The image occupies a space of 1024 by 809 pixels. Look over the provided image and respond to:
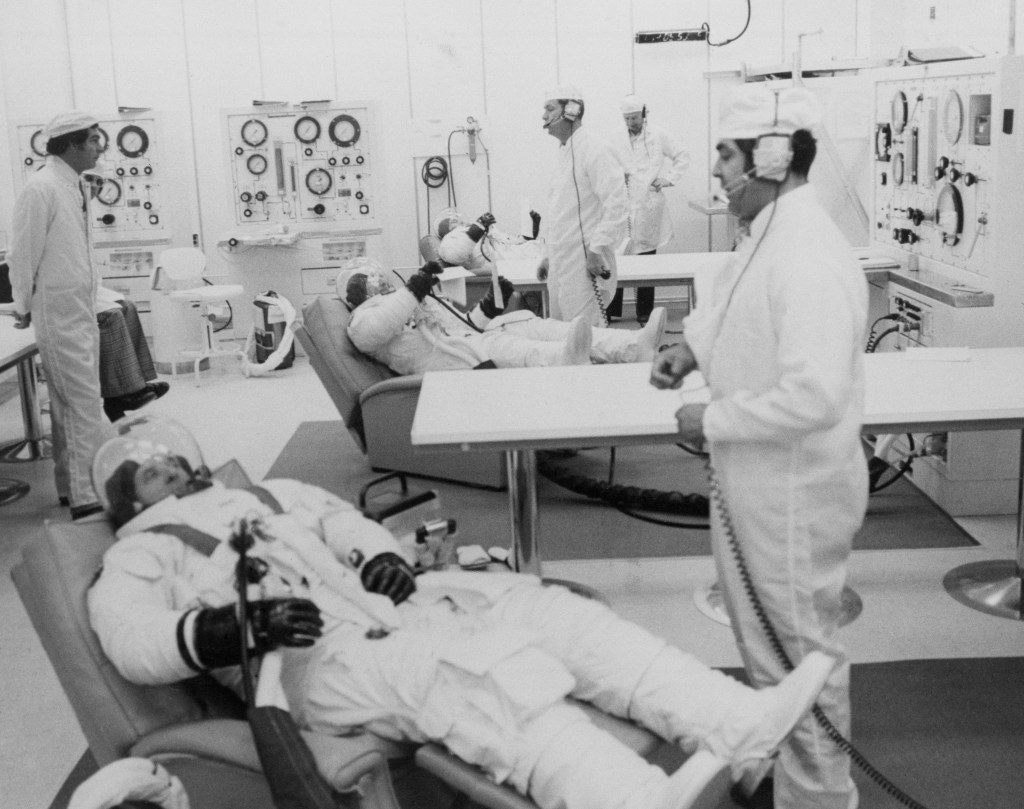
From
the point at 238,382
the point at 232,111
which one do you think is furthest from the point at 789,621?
the point at 232,111

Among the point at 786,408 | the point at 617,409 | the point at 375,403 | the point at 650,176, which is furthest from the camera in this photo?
the point at 650,176

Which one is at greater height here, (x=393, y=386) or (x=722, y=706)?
(x=393, y=386)

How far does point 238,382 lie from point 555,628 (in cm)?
540

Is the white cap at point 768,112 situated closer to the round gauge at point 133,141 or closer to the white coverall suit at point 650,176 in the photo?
the white coverall suit at point 650,176

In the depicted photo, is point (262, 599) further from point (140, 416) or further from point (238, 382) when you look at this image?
point (238, 382)

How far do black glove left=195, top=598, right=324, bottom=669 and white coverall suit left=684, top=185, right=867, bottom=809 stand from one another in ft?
2.70

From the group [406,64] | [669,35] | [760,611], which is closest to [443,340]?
[760,611]

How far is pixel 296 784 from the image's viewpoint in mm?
2049

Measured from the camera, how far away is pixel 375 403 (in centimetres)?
492

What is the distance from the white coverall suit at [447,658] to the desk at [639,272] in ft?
10.4

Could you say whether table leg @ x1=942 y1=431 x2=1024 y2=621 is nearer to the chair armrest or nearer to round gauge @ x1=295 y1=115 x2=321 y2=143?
the chair armrest

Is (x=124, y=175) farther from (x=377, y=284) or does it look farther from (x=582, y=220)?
(x=582, y=220)

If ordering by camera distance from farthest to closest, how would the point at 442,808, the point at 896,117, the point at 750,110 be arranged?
1. the point at 896,117
2. the point at 442,808
3. the point at 750,110

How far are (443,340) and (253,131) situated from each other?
143 inches
